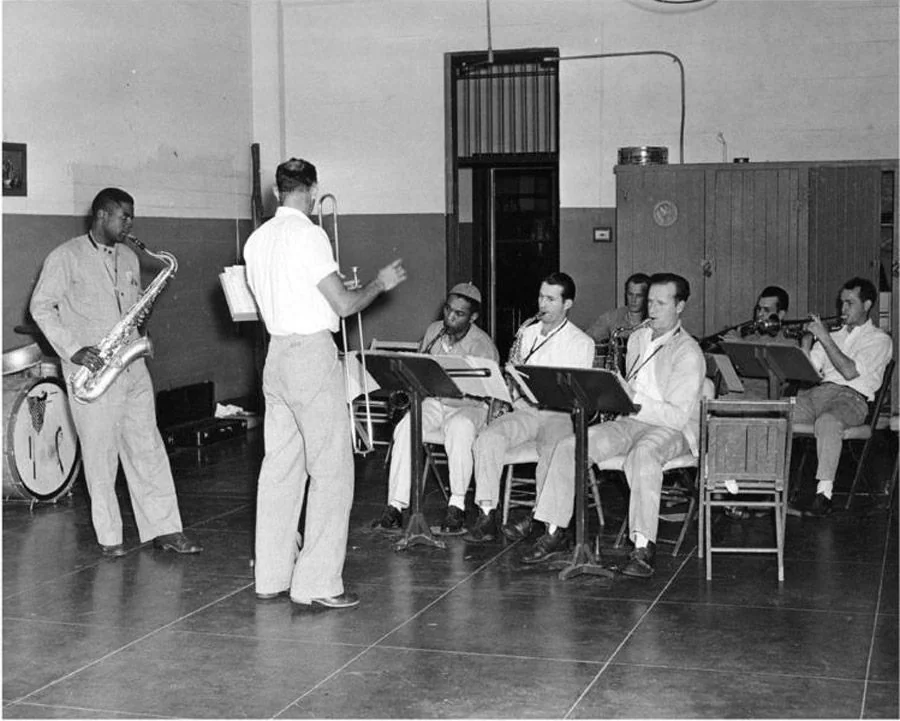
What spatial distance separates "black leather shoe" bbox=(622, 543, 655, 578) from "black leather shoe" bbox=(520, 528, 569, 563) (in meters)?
0.39

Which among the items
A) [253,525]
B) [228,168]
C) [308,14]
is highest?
[308,14]

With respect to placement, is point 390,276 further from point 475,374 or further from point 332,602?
point 332,602

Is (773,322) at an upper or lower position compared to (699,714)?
upper

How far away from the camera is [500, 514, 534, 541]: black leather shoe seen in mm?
6320

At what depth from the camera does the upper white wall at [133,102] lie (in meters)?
8.11

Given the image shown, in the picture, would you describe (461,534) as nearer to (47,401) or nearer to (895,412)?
(47,401)

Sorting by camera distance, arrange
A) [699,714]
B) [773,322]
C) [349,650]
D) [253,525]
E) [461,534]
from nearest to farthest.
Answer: [699,714]
[349,650]
[461,534]
[253,525]
[773,322]

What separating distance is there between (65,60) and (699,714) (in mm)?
6191

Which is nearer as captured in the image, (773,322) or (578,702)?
(578,702)

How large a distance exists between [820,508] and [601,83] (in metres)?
4.58

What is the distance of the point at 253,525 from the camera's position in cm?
686

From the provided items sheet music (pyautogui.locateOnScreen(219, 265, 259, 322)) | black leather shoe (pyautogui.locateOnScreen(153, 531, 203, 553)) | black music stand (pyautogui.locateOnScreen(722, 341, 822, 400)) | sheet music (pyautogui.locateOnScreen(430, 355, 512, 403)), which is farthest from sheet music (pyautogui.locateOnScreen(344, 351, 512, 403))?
black music stand (pyautogui.locateOnScreen(722, 341, 822, 400))

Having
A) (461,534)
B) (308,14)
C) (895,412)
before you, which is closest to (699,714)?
(461,534)

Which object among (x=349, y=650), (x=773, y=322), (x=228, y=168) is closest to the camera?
(x=349, y=650)
